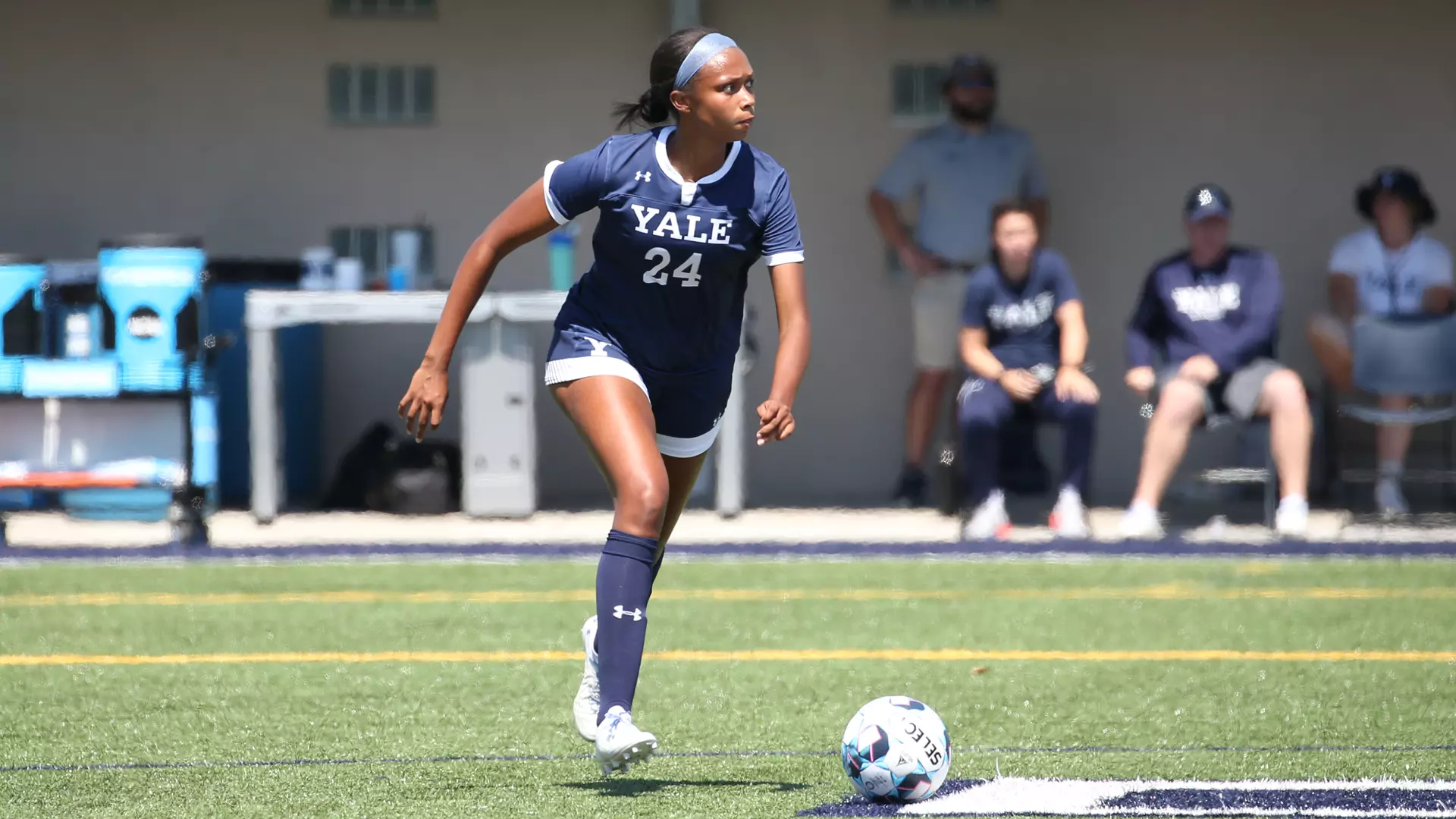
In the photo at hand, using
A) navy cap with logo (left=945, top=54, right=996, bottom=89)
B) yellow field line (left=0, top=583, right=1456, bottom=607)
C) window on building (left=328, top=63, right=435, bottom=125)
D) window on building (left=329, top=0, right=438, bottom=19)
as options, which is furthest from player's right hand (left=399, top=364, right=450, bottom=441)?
window on building (left=329, top=0, right=438, bottom=19)

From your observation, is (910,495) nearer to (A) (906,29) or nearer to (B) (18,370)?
(A) (906,29)

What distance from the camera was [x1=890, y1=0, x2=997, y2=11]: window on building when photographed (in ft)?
40.6

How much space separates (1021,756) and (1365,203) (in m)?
6.72

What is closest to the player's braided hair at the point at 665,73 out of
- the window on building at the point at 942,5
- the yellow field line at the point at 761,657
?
the yellow field line at the point at 761,657

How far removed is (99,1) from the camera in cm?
1245

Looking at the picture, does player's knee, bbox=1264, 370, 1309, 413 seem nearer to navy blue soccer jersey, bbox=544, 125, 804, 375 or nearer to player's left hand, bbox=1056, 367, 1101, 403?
player's left hand, bbox=1056, 367, 1101, 403

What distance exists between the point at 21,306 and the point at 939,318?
4675 mm

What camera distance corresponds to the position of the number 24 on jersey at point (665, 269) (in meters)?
5.06

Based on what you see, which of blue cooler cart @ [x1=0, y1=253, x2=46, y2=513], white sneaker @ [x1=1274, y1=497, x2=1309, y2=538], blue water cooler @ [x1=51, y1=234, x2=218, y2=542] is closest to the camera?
white sneaker @ [x1=1274, y1=497, x2=1309, y2=538]

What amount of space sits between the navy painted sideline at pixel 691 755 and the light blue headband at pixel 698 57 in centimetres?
161

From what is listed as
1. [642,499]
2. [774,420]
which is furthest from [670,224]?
[642,499]

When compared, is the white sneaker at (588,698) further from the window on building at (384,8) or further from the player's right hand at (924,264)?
the window on building at (384,8)

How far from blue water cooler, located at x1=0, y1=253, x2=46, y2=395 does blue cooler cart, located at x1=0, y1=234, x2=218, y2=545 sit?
0.16m

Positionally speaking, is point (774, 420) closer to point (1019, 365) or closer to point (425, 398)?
point (425, 398)
